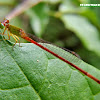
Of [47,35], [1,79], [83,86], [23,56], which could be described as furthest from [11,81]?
[47,35]

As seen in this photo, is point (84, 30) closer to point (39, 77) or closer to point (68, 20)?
point (68, 20)

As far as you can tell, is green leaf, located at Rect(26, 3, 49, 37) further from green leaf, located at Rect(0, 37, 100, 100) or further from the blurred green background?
green leaf, located at Rect(0, 37, 100, 100)

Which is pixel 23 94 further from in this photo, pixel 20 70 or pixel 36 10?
pixel 36 10

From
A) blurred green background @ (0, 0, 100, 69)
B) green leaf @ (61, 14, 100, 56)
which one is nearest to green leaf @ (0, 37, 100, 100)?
blurred green background @ (0, 0, 100, 69)

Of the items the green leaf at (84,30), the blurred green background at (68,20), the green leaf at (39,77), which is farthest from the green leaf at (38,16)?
the green leaf at (39,77)

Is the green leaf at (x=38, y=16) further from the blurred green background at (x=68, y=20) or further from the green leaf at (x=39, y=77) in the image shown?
the green leaf at (x=39, y=77)

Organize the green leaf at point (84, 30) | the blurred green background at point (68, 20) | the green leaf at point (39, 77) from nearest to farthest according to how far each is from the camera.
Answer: the green leaf at point (39, 77) < the blurred green background at point (68, 20) < the green leaf at point (84, 30)
